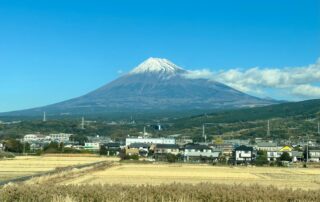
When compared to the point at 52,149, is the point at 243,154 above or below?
below

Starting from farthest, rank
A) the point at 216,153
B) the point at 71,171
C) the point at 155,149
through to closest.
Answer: the point at 155,149, the point at 216,153, the point at 71,171

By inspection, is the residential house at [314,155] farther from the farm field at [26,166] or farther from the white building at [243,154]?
the farm field at [26,166]

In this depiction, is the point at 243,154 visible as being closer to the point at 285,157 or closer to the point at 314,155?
the point at 285,157

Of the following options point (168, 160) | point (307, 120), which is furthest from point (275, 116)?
point (168, 160)

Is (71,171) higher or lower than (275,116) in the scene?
lower

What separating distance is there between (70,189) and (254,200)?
4440mm

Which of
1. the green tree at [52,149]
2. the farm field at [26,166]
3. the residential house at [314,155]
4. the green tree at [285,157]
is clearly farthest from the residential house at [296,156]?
the farm field at [26,166]

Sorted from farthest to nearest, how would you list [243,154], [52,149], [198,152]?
[198,152], [52,149], [243,154]

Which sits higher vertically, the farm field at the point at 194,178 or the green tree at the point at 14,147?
the green tree at the point at 14,147

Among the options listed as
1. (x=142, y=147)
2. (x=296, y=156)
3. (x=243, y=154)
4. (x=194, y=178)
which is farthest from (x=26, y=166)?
(x=142, y=147)

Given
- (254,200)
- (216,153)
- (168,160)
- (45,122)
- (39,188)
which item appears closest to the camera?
(254,200)

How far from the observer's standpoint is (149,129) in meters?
157

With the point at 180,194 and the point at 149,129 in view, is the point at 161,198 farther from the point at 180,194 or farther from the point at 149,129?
the point at 149,129

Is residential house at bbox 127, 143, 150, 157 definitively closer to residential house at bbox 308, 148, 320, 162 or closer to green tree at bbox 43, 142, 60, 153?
green tree at bbox 43, 142, 60, 153
